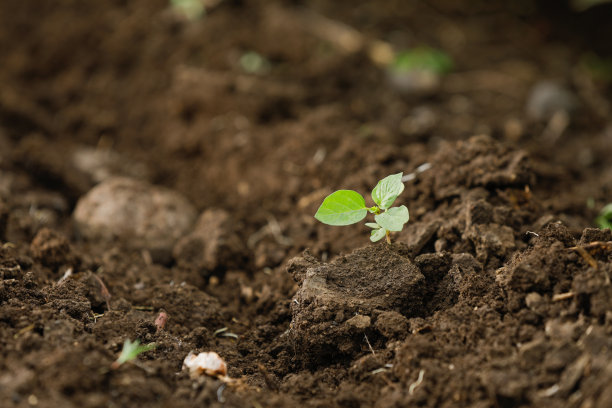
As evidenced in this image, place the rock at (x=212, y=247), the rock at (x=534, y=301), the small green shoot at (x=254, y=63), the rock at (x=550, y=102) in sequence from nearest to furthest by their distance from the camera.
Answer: the rock at (x=534, y=301), the rock at (x=212, y=247), the rock at (x=550, y=102), the small green shoot at (x=254, y=63)

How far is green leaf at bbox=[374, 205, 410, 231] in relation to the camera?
6.50ft

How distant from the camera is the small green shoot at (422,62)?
405 centimetres

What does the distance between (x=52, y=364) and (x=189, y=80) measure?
8.66 feet

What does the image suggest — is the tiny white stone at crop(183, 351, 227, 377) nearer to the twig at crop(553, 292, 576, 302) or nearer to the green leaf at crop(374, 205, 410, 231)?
the green leaf at crop(374, 205, 410, 231)

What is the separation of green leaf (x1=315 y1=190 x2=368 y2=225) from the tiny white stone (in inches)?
23.7

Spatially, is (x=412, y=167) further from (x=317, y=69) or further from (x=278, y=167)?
(x=317, y=69)

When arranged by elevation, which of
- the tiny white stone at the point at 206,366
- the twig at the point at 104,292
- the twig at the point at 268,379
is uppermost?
the tiny white stone at the point at 206,366

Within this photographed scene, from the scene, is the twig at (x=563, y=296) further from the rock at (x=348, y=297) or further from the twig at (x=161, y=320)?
the twig at (x=161, y=320)

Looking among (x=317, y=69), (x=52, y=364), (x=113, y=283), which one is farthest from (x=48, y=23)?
(x=52, y=364)

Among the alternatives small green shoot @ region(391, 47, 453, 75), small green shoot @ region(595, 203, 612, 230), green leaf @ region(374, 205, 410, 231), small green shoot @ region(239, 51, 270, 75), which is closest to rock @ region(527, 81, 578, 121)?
small green shoot @ region(391, 47, 453, 75)

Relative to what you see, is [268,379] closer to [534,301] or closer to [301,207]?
[534,301]

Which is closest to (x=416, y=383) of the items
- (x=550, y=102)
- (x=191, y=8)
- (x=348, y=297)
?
(x=348, y=297)

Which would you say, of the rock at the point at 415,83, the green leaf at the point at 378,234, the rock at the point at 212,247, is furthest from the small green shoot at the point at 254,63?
the green leaf at the point at 378,234

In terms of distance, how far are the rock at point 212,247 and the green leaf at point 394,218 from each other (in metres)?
0.94
